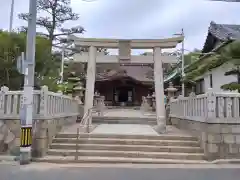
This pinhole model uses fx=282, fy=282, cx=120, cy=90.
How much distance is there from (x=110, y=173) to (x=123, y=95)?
2739 centimetres

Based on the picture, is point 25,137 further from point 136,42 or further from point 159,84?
point 136,42

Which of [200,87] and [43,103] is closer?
[43,103]

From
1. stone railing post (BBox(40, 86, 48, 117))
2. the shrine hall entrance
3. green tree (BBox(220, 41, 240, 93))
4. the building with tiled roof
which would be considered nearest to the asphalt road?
stone railing post (BBox(40, 86, 48, 117))

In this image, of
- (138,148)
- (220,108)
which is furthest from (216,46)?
(138,148)

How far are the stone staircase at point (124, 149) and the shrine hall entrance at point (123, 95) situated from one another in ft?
77.7

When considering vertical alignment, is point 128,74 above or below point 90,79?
above

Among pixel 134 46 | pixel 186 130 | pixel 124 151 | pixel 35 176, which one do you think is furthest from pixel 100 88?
pixel 35 176

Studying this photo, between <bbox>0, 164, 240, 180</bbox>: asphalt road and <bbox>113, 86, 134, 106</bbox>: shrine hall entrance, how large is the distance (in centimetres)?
2608

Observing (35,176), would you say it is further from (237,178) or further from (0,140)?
(237,178)

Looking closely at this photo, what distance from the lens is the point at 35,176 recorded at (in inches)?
264

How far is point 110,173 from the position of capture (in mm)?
7059

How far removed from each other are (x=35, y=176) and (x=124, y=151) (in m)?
3.17

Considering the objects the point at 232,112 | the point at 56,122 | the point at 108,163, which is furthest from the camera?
the point at 56,122

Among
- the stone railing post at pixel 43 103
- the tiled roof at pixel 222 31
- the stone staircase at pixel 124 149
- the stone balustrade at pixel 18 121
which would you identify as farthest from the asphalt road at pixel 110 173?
the tiled roof at pixel 222 31
